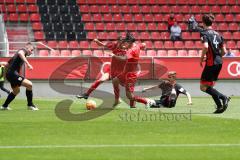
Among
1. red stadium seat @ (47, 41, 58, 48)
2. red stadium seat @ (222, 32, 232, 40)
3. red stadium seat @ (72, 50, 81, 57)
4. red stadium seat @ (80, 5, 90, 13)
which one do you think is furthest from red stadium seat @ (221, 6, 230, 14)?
red stadium seat @ (47, 41, 58, 48)

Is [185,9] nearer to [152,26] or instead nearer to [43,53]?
[152,26]

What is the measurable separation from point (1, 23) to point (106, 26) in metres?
5.86

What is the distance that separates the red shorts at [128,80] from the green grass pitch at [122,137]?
1.81 metres

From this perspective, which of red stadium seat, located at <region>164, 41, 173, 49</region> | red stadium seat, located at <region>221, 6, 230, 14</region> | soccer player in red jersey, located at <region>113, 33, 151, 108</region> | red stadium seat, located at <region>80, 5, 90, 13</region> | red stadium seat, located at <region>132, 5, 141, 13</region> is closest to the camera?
soccer player in red jersey, located at <region>113, 33, 151, 108</region>

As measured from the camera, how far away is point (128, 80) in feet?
63.6

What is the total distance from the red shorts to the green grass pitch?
1.81 meters

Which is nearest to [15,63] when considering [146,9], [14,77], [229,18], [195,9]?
[14,77]

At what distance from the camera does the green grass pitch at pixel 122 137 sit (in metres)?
10.2

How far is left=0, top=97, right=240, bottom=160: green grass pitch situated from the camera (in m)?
10.2

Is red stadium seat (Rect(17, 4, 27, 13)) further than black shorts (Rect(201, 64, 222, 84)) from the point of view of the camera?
Yes

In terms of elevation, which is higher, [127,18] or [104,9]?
[104,9]

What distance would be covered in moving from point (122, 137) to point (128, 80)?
7167 millimetres

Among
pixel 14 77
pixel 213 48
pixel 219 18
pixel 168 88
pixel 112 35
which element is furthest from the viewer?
pixel 219 18

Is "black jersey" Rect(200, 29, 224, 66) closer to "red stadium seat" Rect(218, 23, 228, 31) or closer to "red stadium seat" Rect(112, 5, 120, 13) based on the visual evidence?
"red stadium seat" Rect(112, 5, 120, 13)
